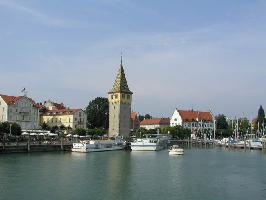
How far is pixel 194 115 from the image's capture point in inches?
6329

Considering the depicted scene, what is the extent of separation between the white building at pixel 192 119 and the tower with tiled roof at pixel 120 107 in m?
45.6

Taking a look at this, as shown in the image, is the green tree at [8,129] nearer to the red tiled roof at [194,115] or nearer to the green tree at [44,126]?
the green tree at [44,126]

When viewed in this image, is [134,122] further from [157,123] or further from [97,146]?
[97,146]

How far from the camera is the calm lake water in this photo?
116 ft

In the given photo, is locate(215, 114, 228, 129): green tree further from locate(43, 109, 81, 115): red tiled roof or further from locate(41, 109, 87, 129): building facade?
locate(43, 109, 81, 115): red tiled roof

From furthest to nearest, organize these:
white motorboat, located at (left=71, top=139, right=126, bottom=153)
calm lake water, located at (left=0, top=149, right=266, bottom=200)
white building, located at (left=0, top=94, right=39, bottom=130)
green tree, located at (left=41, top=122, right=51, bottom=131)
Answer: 1. green tree, located at (left=41, top=122, right=51, bottom=131)
2. white building, located at (left=0, top=94, right=39, bottom=130)
3. white motorboat, located at (left=71, top=139, right=126, bottom=153)
4. calm lake water, located at (left=0, top=149, right=266, bottom=200)

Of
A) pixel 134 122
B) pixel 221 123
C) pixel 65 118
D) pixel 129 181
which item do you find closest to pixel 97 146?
pixel 65 118

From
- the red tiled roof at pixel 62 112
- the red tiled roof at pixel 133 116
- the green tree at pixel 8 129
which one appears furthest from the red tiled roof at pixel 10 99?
the red tiled roof at pixel 133 116

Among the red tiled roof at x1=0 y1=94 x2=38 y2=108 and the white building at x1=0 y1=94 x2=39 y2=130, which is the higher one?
the red tiled roof at x1=0 y1=94 x2=38 y2=108

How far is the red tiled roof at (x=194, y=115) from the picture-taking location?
15825 centimetres

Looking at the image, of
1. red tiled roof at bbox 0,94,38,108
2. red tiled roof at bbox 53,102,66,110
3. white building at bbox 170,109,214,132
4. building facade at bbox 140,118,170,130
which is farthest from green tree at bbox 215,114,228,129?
red tiled roof at bbox 0,94,38,108

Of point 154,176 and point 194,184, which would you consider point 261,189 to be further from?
point 154,176

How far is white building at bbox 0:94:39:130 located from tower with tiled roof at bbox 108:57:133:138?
18765mm

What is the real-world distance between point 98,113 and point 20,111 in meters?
26.4
